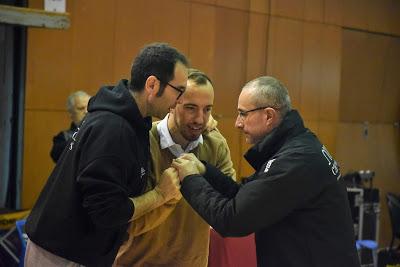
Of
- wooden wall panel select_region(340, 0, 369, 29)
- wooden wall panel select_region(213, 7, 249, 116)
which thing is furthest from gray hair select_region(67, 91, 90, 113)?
wooden wall panel select_region(340, 0, 369, 29)

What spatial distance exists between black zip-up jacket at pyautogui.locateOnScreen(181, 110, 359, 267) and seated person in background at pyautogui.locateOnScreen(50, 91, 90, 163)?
2752mm

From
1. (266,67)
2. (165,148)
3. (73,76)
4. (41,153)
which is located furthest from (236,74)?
(165,148)

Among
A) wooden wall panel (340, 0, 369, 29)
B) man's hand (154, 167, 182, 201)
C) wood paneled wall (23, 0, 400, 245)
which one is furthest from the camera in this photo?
wooden wall panel (340, 0, 369, 29)

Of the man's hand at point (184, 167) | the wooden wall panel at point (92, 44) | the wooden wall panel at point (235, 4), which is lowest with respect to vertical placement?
the man's hand at point (184, 167)

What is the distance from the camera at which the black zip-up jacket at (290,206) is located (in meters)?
1.86

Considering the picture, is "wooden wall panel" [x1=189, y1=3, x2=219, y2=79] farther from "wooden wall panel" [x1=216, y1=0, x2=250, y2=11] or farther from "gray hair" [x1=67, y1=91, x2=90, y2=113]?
"gray hair" [x1=67, y1=91, x2=90, y2=113]

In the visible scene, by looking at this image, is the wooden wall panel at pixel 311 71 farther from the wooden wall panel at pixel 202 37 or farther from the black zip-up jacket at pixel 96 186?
the black zip-up jacket at pixel 96 186

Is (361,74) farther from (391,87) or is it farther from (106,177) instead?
(106,177)

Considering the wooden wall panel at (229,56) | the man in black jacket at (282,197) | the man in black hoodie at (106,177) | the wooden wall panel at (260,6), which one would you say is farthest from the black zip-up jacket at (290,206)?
the wooden wall panel at (260,6)

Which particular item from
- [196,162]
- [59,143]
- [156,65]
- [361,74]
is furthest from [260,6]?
[156,65]

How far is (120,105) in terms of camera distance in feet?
5.96

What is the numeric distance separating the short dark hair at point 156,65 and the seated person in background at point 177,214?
0.36 meters

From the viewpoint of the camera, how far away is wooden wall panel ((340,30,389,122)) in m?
7.87

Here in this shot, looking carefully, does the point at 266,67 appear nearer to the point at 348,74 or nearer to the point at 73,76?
the point at 348,74
